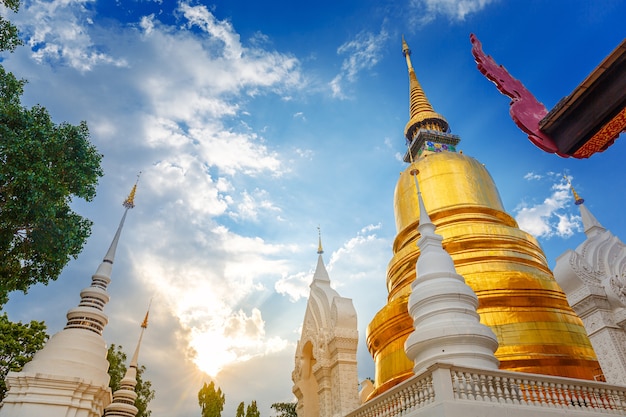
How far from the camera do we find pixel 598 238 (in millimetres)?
9539

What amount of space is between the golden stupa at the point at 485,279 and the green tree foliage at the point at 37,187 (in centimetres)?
815

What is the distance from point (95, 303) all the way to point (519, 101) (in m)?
11.4

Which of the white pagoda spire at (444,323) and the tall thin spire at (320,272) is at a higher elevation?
the tall thin spire at (320,272)

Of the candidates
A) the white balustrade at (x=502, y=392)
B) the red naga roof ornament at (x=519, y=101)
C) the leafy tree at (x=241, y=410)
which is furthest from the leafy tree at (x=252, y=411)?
the red naga roof ornament at (x=519, y=101)

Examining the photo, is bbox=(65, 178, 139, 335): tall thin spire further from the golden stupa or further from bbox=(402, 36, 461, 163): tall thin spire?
bbox=(402, 36, 461, 163): tall thin spire

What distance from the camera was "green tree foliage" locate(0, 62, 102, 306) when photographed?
25.7ft

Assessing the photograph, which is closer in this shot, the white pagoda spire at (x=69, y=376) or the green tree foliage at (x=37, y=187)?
the green tree foliage at (x=37, y=187)

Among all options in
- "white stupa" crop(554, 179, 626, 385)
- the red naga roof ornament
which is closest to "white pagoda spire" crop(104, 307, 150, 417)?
"white stupa" crop(554, 179, 626, 385)

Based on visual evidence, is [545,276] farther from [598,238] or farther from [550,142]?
[550,142]

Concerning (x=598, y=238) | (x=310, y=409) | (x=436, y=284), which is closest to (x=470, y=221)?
(x=598, y=238)

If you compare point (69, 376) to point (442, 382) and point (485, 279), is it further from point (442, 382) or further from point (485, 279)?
point (485, 279)

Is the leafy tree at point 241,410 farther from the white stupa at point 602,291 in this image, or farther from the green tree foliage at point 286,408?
the white stupa at point 602,291

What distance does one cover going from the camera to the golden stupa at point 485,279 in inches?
393

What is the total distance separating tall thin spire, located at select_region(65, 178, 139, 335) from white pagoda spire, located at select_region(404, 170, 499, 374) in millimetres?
7900
